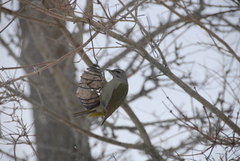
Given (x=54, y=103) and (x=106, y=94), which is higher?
(x=54, y=103)

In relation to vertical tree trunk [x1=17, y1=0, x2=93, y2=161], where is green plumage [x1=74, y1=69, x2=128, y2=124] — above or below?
below

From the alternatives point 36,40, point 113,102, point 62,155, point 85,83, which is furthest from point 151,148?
point 36,40

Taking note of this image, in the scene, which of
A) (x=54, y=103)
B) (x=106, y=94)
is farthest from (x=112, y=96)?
(x=54, y=103)

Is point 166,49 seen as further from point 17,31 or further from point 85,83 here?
point 17,31

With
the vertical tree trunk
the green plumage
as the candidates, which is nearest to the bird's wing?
the green plumage

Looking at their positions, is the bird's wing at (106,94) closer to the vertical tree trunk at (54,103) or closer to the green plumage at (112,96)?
the green plumage at (112,96)

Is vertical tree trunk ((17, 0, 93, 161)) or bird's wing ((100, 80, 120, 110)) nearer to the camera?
bird's wing ((100, 80, 120, 110))

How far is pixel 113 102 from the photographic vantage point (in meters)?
4.15

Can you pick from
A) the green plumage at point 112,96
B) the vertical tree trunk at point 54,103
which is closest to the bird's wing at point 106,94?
the green plumage at point 112,96

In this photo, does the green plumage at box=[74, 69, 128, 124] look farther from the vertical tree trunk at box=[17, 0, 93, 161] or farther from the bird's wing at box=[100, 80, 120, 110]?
the vertical tree trunk at box=[17, 0, 93, 161]

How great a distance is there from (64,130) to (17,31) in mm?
2587

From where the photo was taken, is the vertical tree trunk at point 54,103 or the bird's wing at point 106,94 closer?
the bird's wing at point 106,94

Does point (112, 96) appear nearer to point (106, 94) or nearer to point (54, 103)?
point (106, 94)

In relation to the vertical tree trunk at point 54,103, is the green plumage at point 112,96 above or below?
below
